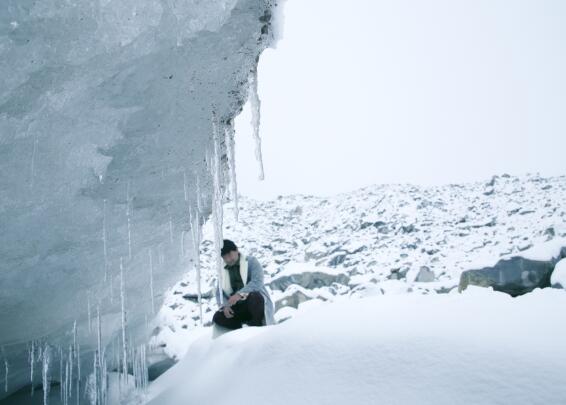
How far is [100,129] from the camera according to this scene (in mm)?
2920

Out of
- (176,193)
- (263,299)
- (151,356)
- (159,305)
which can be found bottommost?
(151,356)

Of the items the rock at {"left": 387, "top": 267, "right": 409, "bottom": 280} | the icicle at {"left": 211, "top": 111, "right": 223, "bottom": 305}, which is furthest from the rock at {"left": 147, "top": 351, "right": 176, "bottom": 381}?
the rock at {"left": 387, "top": 267, "right": 409, "bottom": 280}

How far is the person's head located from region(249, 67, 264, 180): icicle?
0.80 meters

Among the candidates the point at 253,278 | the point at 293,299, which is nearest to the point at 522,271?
the point at 293,299

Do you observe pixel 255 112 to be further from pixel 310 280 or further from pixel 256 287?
pixel 310 280

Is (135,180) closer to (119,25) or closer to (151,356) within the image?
(119,25)

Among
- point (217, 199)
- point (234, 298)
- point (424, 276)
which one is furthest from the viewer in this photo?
point (424, 276)

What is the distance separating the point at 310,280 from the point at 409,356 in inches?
463

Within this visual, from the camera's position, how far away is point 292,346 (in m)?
1.74

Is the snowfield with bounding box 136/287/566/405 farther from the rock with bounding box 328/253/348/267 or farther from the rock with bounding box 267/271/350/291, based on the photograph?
the rock with bounding box 328/253/348/267

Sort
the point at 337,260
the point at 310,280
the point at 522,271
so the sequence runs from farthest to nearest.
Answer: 1. the point at 337,260
2. the point at 310,280
3. the point at 522,271

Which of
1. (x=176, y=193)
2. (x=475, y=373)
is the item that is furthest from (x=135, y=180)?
(x=475, y=373)

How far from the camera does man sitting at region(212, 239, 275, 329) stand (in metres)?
3.70

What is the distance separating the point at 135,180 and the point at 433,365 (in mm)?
3165
